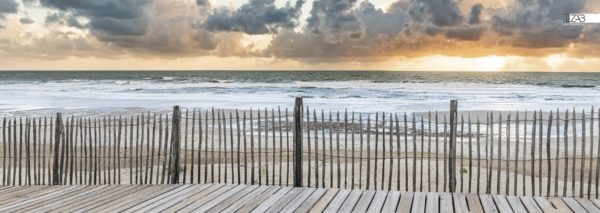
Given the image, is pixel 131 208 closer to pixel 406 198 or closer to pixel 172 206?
pixel 172 206

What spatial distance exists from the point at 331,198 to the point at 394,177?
4.11 metres

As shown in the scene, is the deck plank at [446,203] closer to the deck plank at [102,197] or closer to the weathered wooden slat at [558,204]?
the weathered wooden slat at [558,204]

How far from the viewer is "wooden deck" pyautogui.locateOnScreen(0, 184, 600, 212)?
643 centimetres

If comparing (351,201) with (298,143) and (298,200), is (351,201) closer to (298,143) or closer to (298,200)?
(298,200)

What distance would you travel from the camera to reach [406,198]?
22.6ft

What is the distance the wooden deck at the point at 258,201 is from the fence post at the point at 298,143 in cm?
39

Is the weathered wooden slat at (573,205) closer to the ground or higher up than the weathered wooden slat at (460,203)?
closer to the ground

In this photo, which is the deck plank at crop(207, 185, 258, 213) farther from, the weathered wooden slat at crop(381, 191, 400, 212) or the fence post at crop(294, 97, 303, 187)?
the weathered wooden slat at crop(381, 191, 400, 212)

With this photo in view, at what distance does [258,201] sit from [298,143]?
1.45 m

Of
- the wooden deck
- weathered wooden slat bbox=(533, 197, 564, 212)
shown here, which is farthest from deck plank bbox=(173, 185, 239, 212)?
weathered wooden slat bbox=(533, 197, 564, 212)

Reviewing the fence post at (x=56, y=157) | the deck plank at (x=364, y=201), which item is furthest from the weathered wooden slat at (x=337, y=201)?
the fence post at (x=56, y=157)

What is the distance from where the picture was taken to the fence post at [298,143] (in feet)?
25.9

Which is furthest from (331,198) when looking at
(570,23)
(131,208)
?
(570,23)

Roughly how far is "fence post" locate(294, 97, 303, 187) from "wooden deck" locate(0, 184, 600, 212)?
392 millimetres
